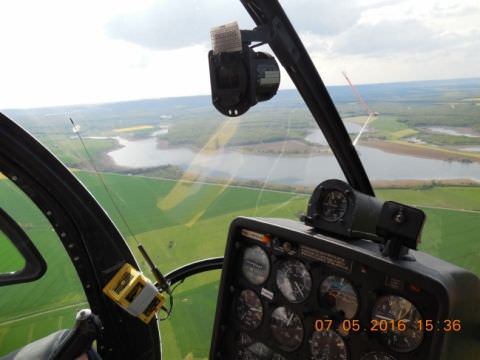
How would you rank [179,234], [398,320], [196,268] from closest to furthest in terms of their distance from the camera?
[398,320] < [196,268] < [179,234]

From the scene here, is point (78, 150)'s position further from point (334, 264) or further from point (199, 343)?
point (199, 343)

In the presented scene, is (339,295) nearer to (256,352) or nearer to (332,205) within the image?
(332,205)

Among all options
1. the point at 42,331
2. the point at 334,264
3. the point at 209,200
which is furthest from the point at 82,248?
the point at 334,264

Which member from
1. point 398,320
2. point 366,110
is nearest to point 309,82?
point 366,110

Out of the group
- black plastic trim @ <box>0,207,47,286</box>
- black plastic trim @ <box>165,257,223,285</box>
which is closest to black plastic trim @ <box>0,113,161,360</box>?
black plastic trim @ <box>0,207,47,286</box>

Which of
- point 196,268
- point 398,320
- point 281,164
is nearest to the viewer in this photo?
point 398,320

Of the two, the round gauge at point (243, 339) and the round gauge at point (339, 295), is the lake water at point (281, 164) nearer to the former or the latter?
the round gauge at point (339, 295)
